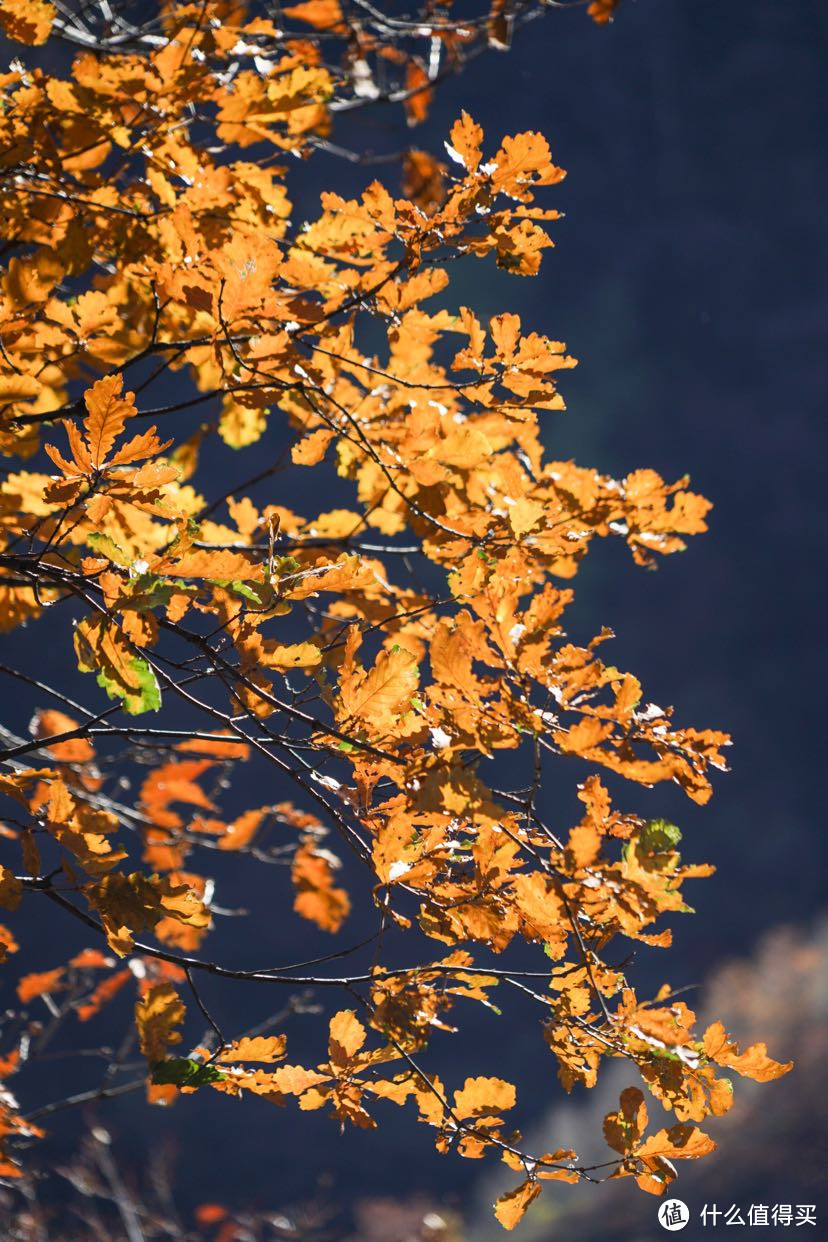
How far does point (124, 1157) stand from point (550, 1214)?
577cm

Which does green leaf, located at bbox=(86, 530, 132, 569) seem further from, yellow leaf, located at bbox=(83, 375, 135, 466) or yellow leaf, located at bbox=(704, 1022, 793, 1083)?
yellow leaf, located at bbox=(704, 1022, 793, 1083)

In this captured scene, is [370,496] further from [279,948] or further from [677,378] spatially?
[677,378]

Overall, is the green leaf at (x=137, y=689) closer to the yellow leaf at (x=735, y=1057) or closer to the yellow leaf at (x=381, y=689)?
the yellow leaf at (x=381, y=689)

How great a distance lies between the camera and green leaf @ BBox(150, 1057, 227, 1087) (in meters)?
1.17

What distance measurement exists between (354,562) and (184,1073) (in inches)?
29.1

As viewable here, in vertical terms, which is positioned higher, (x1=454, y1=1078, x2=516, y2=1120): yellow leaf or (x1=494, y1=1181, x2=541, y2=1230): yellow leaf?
(x1=454, y1=1078, x2=516, y2=1120): yellow leaf

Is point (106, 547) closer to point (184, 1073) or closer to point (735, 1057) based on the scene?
point (184, 1073)

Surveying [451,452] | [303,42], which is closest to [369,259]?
[451,452]

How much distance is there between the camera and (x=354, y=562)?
0.99 meters

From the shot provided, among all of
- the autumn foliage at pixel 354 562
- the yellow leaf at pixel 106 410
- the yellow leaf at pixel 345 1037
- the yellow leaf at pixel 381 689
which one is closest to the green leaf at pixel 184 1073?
the autumn foliage at pixel 354 562

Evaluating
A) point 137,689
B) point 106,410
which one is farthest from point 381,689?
point 106,410

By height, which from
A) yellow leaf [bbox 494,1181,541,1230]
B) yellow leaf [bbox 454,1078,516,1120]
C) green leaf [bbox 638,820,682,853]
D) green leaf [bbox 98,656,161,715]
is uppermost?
green leaf [bbox 98,656,161,715]

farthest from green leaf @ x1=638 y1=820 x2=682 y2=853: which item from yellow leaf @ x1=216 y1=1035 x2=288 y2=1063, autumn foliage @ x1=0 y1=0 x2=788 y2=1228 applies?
yellow leaf @ x1=216 y1=1035 x2=288 y2=1063

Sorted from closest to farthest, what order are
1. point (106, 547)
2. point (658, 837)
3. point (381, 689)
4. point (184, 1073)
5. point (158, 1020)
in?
point (106, 547) < point (658, 837) < point (381, 689) < point (184, 1073) < point (158, 1020)
